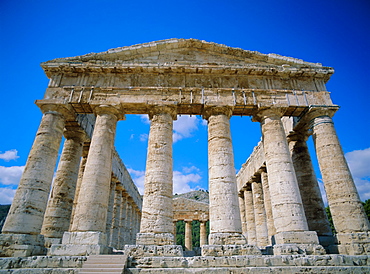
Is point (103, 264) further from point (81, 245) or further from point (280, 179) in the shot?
point (280, 179)

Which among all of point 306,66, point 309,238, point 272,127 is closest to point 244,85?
point 272,127

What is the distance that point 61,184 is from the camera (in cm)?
1316

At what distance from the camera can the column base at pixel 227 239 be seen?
30.9 feet

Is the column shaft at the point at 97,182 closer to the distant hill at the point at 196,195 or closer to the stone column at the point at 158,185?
the stone column at the point at 158,185

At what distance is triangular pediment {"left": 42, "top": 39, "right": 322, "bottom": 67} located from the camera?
13383mm

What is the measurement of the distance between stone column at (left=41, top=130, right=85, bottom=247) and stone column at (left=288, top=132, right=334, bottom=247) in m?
12.5

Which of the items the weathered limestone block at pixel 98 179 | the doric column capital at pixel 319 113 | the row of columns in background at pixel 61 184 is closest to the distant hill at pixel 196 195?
the row of columns in background at pixel 61 184

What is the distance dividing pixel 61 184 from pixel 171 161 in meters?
6.43

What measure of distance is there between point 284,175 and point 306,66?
264 inches

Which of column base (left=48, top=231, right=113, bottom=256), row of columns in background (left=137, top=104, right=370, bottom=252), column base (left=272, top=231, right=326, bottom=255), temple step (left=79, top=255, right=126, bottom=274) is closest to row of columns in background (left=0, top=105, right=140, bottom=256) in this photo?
column base (left=48, top=231, right=113, bottom=256)

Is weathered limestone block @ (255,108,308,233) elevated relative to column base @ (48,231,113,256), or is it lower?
elevated

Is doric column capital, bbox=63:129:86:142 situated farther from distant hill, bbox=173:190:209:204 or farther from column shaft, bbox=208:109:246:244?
distant hill, bbox=173:190:209:204

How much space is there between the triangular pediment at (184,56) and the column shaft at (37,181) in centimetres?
390

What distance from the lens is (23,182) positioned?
10.3 meters
